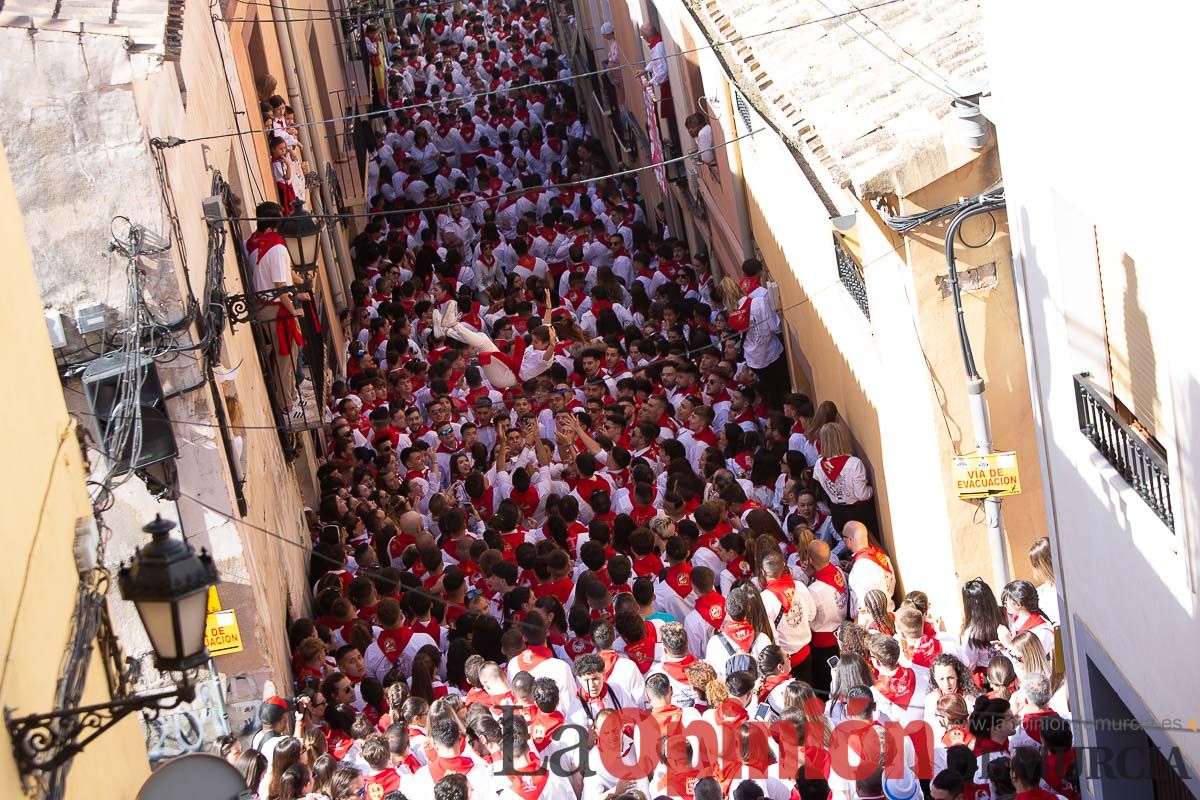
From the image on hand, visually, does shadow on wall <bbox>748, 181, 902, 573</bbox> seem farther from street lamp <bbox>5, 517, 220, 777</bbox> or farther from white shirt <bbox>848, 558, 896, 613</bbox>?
street lamp <bbox>5, 517, 220, 777</bbox>

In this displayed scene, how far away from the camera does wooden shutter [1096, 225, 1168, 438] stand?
7.38 m

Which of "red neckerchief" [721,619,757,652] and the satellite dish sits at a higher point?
the satellite dish

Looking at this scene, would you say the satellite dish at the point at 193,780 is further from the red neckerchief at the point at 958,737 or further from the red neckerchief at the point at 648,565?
the red neckerchief at the point at 648,565

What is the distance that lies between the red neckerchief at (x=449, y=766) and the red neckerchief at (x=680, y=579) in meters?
2.34

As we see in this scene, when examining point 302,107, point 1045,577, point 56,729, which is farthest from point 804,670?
point 302,107

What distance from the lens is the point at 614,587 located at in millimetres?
11070

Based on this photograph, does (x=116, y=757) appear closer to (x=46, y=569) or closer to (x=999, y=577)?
(x=46, y=569)

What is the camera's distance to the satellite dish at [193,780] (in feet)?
23.2

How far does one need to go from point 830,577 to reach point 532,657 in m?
2.00

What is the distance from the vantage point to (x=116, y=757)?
7.58 metres

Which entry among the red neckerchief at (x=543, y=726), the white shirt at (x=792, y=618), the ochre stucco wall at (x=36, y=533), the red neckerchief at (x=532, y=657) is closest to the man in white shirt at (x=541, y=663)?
the red neckerchief at (x=532, y=657)

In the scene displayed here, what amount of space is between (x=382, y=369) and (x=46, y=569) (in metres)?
10.6

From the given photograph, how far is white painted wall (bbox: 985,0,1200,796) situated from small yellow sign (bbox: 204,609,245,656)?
5035 mm

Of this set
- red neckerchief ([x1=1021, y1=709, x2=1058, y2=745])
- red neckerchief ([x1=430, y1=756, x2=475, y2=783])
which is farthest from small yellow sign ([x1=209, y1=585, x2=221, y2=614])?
red neckerchief ([x1=1021, y1=709, x2=1058, y2=745])
